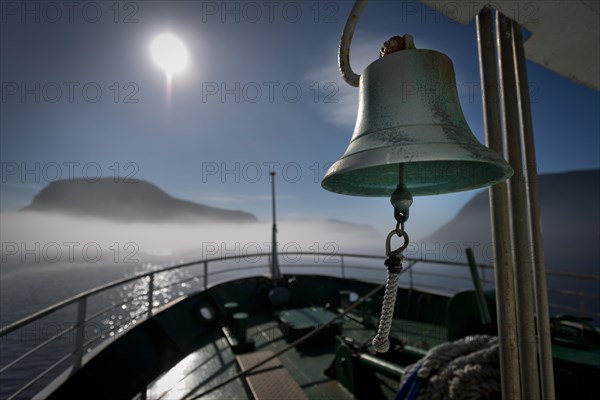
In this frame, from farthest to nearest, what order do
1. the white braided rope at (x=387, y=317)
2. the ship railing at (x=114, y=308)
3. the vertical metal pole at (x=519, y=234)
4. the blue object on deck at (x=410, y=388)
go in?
1. the ship railing at (x=114, y=308)
2. the blue object on deck at (x=410, y=388)
3. the vertical metal pole at (x=519, y=234)
4. the white braided rope at (x=387, y=317)

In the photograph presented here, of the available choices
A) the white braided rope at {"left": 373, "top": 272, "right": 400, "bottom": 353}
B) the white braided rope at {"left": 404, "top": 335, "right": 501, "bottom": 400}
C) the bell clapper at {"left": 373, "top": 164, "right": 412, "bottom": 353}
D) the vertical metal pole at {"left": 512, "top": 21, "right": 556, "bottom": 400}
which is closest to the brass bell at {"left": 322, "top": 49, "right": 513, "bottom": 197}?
the bell clapper at {"left": 373, "top": 164, "right": 412, "bottom": 353}

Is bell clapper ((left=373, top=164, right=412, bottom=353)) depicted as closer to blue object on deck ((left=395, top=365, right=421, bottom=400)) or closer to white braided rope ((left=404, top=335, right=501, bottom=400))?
white braided rope ((left=404, top=335, right=501, bottom=400))

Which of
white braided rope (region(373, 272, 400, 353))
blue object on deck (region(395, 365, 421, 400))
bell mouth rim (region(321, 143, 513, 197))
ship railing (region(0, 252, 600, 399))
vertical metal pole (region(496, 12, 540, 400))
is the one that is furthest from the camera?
ship railing (region(0, 252, 600, 399))

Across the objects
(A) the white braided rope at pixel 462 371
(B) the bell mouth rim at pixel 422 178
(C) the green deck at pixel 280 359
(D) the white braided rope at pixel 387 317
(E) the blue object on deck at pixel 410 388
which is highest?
(B) the bell mouth rim at pixel 422 178

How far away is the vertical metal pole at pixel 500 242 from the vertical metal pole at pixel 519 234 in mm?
37

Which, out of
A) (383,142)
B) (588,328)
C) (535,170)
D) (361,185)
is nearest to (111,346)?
(361,185)

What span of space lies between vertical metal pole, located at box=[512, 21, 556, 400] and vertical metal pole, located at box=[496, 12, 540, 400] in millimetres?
129

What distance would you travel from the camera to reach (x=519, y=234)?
6.15 ft

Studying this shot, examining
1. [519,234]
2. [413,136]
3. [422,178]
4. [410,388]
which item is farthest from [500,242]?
[410,388]

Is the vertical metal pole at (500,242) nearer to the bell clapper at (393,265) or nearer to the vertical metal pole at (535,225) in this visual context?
the vertical metal pole at (535,225)

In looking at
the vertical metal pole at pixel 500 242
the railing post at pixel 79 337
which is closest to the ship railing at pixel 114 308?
the railing post at pixel 79 337

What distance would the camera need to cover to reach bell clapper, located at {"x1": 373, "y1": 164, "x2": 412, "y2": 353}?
966 mm

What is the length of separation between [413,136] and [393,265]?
1.52ft

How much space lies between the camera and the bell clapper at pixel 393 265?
3.17ft
